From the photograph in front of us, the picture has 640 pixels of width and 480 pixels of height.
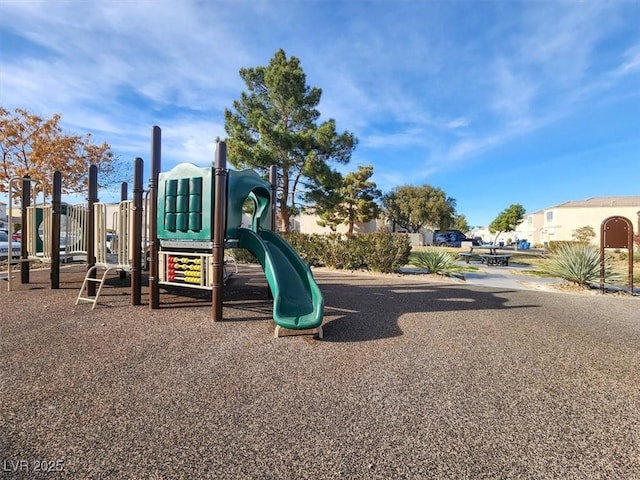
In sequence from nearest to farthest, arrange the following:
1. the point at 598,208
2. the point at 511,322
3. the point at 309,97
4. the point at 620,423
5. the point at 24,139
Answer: the point at 620,423, the point at 511,322, the point at 24,139, the point at 309,97, the point at 598,208

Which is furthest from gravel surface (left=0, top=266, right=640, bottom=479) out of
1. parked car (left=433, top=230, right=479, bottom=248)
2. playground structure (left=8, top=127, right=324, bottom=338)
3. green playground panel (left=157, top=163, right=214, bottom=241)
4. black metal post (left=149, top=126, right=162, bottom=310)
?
parked car (left=433, top=230, right=479, bottom=248)

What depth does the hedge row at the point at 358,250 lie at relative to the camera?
35.0 feet

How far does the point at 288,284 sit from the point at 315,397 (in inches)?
94.7

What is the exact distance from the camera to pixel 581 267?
827cm

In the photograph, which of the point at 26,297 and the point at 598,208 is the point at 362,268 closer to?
the point at 26,297

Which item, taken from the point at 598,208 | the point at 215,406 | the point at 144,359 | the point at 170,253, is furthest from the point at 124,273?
the point at 598,208

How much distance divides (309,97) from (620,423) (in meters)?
15.9

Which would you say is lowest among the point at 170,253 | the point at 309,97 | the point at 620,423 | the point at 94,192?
the point at 620,423

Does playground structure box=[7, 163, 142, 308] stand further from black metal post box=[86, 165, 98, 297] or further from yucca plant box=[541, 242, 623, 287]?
yucca plant box=[541, 242, 623, 287]

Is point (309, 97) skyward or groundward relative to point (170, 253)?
skyward

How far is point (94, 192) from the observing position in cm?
615

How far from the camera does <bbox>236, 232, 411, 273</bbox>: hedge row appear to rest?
10.7 m

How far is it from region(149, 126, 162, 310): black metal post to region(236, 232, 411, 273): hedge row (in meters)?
7.09

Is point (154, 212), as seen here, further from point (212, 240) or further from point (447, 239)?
point (447, 239)
